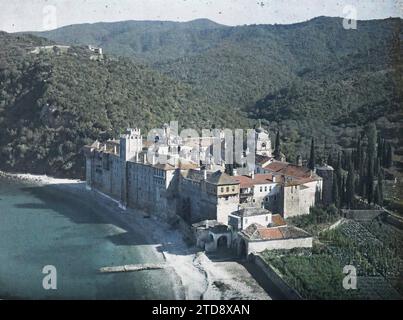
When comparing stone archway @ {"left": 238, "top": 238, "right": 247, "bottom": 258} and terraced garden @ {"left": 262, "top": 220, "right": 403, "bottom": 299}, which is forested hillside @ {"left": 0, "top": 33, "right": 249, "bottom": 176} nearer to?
stone archway @ {"left": 238, "top": 238, "right": 247, "bottom": 258}

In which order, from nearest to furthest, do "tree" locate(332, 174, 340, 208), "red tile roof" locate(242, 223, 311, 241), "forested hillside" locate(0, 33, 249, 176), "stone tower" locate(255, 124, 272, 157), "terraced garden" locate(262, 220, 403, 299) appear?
"terraced garden" locate(262, 220, 403, 299) → "red tile roof" locate(242, 223, 311, 241) → "tree" locate(332, 174, 340, 208) → "stone tower" locate(255, 124, 272, 157) → "forested hillside" locate(0, 33, 249, 176)

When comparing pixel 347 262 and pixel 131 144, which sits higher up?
pixel 131 144

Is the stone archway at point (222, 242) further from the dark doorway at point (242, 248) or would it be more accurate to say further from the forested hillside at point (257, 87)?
the forested hillside at point (257, 87)

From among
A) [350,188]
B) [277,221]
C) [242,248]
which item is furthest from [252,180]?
[242,248]

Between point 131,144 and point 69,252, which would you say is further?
point 131,144

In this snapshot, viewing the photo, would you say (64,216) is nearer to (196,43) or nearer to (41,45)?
(41,45)

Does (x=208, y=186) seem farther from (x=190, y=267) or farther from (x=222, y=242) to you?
(x=190, y=267)

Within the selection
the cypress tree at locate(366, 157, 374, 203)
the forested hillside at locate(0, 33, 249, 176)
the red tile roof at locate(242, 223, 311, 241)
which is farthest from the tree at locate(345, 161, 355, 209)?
the forested hillside at locate(0, 33, 249, 176)
